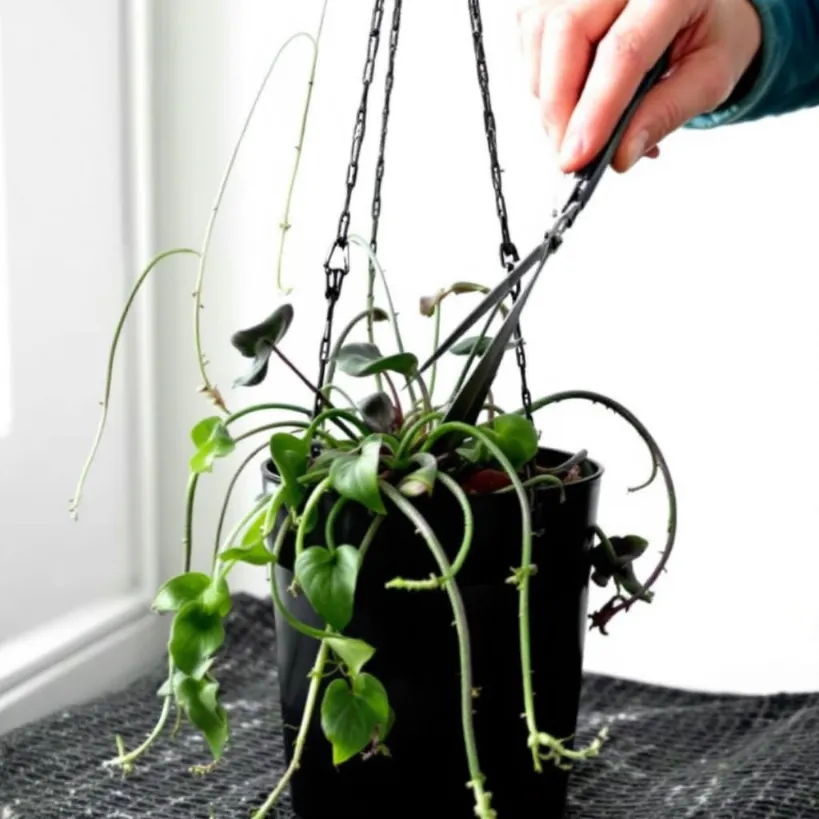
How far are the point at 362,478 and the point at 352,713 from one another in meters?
0.13

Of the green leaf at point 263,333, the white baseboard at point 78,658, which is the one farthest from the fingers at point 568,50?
the white baseboard at point 78,658

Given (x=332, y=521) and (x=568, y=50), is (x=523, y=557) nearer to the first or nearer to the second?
(x=332, y=521)

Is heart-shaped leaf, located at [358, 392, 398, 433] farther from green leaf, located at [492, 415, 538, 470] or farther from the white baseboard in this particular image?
the white baseboard

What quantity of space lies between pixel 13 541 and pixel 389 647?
0.58 meters

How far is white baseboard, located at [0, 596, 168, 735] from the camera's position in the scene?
3.69 ft

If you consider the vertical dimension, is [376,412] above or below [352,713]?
above

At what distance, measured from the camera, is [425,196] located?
4.23 feet

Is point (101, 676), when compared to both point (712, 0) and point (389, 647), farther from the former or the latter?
point (712, 0)

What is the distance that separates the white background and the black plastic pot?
1.60 feet

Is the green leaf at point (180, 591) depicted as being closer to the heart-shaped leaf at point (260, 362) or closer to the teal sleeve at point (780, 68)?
the heart-shaped leaf at point (260, 362)

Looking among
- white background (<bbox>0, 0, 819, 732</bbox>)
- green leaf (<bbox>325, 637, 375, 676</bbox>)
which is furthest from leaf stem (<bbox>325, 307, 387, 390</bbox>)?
white background (<bbox>0, 0, 819, 732</bbox>)

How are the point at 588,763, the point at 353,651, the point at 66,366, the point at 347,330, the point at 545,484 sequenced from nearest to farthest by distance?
the point at 353,651 → the point at 545,484 → the point at 347,330 → the point at 588,763 → the point at 66,366

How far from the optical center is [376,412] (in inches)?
28.5

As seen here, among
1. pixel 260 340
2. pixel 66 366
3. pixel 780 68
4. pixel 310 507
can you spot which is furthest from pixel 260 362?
pixel 66 366
